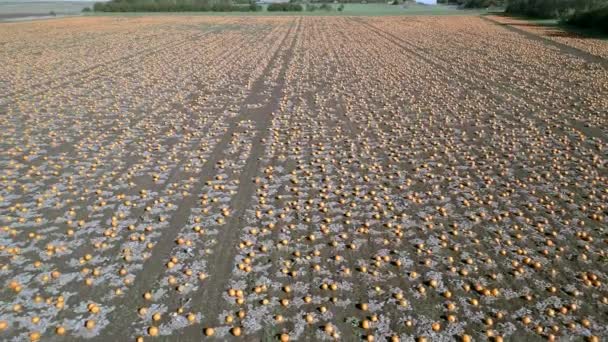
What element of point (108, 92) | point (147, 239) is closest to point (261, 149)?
point (147, 239)

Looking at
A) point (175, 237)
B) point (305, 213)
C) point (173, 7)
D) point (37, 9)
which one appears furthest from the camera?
point (37, 9)

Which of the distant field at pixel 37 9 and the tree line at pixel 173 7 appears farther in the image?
the distant field at pixel 37 9

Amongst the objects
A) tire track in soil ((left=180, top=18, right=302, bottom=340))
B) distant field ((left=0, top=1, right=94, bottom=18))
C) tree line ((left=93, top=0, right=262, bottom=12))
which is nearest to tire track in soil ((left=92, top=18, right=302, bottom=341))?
tire track in soil ((left=180, top=18, right=302, bottom=340))

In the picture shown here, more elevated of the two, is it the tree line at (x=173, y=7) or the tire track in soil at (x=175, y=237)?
the tree line at (x=173, y=7)

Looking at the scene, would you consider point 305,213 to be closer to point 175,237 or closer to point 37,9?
point 175,237

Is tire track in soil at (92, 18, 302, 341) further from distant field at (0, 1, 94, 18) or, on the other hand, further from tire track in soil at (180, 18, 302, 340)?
distant field at (0, 1, 94, 18)

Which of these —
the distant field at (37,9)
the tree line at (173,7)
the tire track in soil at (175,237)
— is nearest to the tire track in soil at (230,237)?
the tire track in soil at (175,237)

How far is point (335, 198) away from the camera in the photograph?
7.80 m

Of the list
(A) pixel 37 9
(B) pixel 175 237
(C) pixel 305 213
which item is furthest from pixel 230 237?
(A) pixel 37 9

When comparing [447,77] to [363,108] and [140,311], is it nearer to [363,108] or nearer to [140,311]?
[363,108]

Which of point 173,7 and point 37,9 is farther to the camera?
point 37,9

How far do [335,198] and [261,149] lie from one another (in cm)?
303

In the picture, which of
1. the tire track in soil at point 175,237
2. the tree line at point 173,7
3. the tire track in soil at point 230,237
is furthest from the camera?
the tree line at point 173,7

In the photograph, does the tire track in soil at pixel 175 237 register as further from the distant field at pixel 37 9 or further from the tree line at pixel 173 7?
the distant field at pixel 37 9
